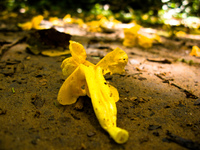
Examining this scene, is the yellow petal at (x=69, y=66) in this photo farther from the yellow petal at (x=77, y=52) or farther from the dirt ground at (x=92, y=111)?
the dirt ground at (x=92, y=111)

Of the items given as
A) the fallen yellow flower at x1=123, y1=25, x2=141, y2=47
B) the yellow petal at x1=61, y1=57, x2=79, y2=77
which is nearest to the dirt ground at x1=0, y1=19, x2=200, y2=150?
the yellow petal at x1=61, y1=57, x2=79, y2=77

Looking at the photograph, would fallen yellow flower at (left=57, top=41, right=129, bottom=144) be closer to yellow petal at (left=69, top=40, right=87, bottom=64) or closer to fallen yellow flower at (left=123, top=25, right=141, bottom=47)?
yellow petal at (left=69, top=40, right=87, bottom=64)

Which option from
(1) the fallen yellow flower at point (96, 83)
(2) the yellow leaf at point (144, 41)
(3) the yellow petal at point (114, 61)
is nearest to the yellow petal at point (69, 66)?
(1) the fallen yellow flower at point (96, 83)

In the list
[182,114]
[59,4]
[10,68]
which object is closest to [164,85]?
[182,114]

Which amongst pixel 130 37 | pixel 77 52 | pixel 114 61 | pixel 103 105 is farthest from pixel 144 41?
pixel 103 105

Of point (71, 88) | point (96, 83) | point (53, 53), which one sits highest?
point (96, 83)

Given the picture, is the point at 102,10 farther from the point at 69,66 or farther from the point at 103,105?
the point at 103,105
